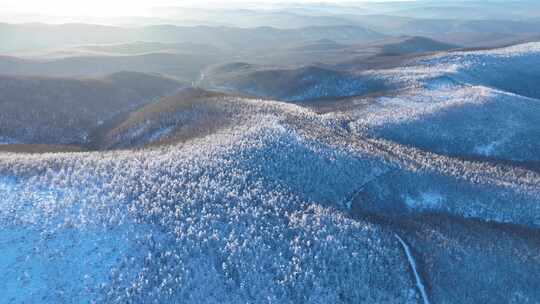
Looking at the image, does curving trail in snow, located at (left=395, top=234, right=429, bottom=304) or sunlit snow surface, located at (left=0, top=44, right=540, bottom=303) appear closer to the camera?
sunlit snow surface, located at (left=0, top=44, right=540, bottom=303)

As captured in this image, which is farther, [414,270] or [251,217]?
[251,217]

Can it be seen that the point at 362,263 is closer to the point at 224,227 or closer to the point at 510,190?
the point at 224,227

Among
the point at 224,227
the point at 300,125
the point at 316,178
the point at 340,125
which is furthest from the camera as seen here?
the point at 340,125

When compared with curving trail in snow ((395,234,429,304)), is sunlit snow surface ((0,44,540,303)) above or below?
above

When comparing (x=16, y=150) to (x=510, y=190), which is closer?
(x=510, y=190)

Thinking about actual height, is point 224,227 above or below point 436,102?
below

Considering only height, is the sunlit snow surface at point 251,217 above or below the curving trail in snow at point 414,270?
above

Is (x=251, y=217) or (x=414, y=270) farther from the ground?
(x=251, y=217)

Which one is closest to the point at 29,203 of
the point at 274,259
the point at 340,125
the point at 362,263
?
the point at 274,259
